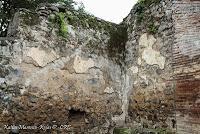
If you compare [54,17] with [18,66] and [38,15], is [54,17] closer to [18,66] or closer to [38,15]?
[38,15]

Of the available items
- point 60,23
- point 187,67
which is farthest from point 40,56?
point 187,67

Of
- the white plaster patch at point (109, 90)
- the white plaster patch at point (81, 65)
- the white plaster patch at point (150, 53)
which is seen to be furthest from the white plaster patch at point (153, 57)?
the white plaster patch at point (81, 65)

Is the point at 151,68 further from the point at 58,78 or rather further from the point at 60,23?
the point at 60,23

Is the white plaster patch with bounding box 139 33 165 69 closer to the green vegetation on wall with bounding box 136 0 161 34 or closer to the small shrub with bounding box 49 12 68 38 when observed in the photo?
the green vegetation on wall with bounding box 136 0 161 34

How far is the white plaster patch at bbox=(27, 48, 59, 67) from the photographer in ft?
15.9

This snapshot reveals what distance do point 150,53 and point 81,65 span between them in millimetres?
1269

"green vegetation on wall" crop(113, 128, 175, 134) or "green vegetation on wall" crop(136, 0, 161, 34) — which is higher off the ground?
"green vegetation on wall" crop(136, 0, 161, 34)

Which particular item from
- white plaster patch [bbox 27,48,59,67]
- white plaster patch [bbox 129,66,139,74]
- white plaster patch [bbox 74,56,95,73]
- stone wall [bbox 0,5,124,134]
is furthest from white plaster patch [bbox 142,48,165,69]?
white plaster patch [bbox 27,48,59,67]

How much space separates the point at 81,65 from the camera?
17.8 feet

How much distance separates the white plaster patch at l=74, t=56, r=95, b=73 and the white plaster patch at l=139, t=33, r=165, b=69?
1.03 meters

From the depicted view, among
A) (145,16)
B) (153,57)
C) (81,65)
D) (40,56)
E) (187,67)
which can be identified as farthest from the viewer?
(145,16)

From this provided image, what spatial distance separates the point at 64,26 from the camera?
539cm

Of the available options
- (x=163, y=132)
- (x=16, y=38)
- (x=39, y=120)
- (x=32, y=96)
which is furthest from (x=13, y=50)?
(x=163, y=132)

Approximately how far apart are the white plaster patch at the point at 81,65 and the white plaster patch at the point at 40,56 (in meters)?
0.45
